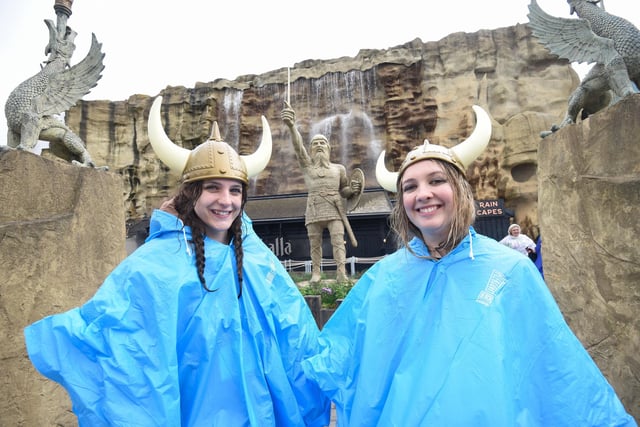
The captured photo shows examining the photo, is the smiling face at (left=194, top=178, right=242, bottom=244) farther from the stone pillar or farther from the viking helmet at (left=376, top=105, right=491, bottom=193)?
the stone pillar

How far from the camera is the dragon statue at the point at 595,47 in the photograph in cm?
275

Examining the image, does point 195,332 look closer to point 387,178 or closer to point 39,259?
point 387,178

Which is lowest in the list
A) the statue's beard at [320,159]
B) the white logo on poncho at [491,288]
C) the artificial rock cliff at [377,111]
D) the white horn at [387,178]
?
the white logo on poncho at [491,288]

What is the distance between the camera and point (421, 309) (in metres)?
1.31

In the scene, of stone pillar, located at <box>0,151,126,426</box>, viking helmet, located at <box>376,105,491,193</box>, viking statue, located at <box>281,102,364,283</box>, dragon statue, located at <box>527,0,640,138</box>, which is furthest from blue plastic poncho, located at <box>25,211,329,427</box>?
viking statue, located at <box>281,102,364,283</box>

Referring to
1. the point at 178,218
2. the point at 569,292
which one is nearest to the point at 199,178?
the point at 178,218

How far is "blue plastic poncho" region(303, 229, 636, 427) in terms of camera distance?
1097mm

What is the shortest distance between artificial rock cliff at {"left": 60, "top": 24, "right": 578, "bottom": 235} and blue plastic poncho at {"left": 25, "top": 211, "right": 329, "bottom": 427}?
1545 cm

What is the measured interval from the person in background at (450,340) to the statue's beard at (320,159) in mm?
4784

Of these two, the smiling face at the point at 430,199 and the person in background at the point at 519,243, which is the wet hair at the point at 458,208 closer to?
the smiling face at the point at 430,199

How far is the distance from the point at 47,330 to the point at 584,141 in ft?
11.0

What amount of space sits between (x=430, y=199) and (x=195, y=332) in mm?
1047

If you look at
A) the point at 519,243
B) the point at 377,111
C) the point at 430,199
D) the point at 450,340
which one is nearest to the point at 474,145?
the point at 430,199

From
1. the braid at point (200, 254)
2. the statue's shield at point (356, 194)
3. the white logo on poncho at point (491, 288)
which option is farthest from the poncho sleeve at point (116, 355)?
the statue's shield at point (356, 194)
